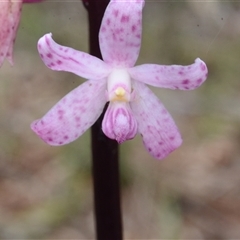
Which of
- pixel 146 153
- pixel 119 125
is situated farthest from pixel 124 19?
pixel 146 153

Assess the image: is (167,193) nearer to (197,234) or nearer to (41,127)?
(197,234)

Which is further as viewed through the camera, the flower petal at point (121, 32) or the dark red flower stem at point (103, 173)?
the dark red flower stem at point (103, 173)

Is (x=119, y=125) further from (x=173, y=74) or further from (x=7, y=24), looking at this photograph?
(x=7, y=24)

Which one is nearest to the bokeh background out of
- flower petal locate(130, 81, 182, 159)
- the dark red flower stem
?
the dark red flower stem

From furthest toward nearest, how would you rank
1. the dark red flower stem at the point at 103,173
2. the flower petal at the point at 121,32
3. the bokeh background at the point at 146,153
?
the bokeh background at the point at 146,153 < the dark red flower stem at the point at 103,173 < the flower petal at the point at 121,32

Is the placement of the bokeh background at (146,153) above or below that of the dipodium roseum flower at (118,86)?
below

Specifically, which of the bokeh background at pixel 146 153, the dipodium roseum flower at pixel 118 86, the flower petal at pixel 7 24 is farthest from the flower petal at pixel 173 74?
the bokeh background at pixel 146 153

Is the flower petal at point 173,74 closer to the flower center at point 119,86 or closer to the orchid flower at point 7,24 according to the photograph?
the flower center at point 119,86
